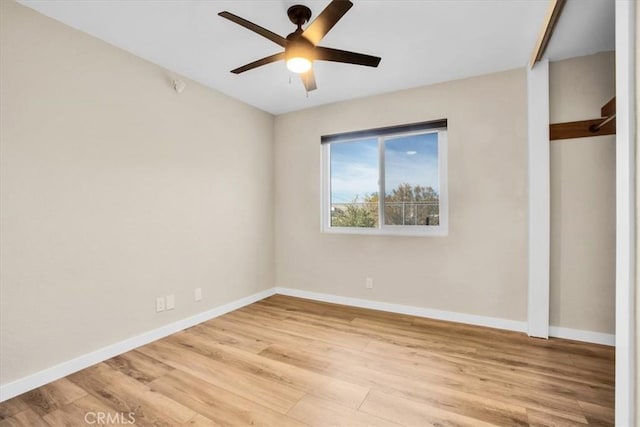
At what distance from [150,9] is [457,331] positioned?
3469 millimetres

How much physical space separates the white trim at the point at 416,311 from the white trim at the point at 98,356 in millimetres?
976

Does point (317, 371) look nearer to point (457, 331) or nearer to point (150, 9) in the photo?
point (457, 331)

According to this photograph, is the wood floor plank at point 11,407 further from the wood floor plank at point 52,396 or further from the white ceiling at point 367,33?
the white ceiling at point 367,33

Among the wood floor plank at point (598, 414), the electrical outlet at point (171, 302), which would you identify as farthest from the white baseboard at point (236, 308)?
the wood floor plank at point (598, 414)

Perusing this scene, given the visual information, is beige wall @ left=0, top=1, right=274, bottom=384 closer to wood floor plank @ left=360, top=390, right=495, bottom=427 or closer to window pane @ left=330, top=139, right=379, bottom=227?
window pane @ left=330, top=139, right=379, bottom=227

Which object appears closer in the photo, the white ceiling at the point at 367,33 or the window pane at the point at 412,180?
the white ceiling at the point at 367,33

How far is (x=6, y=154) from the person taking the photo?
1791mm

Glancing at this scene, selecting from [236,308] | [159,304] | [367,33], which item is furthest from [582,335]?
[159,304]

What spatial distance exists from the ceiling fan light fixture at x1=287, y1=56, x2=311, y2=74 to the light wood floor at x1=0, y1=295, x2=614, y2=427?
2.06 meters

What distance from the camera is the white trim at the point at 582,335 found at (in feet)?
7.95
